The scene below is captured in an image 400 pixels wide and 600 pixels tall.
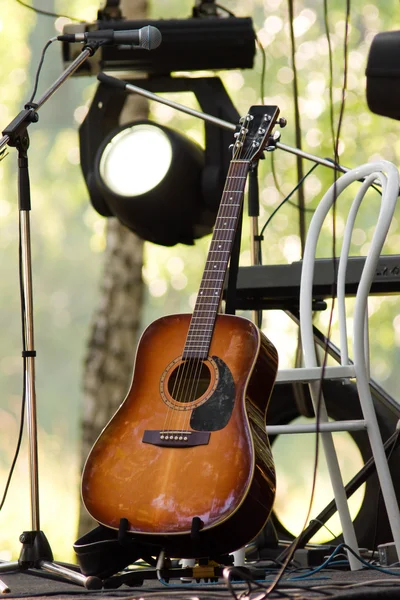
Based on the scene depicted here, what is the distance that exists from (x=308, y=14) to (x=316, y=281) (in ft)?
12.3

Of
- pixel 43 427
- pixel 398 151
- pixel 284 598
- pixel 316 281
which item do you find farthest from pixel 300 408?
pixel 43 427

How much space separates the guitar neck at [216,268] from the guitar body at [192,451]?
2 cm

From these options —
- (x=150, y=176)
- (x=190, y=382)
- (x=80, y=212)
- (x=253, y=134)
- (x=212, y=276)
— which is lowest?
(x=190, y=382)

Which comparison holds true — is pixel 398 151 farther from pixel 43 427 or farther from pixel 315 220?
pixel 315 220

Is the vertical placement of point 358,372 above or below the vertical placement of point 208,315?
below

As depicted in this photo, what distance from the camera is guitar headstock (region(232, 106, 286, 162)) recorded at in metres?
2.16

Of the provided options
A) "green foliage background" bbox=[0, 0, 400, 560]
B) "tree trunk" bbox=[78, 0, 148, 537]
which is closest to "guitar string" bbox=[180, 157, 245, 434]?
"tree trunk" bbox=[78, 0, 148, 537]

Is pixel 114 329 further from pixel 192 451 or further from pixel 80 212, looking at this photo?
pixel 192 451

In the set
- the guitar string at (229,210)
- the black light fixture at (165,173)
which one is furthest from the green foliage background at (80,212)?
the guitar string at (229,210)

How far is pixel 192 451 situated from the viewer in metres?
1.67

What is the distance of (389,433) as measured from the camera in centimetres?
245

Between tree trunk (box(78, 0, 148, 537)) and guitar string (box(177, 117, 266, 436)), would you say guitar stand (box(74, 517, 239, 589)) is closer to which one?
guitar string (box(177, 117, 266, 436))

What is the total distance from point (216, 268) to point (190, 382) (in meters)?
0.31

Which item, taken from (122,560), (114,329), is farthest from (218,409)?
(114,329)
